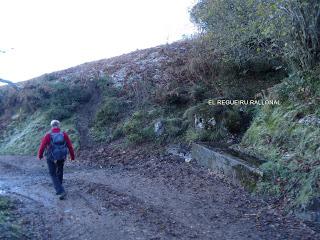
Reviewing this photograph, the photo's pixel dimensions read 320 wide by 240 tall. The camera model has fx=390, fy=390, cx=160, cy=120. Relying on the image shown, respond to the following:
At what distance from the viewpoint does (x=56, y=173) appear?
31.4 ft

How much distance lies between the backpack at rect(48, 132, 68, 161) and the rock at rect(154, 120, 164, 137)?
4775 millimetres

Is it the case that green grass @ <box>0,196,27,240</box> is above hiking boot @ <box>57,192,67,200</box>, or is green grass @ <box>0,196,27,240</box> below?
above

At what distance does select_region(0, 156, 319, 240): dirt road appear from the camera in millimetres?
6562

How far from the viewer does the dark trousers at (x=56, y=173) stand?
30.6ft

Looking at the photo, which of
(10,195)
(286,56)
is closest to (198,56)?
(286,56)

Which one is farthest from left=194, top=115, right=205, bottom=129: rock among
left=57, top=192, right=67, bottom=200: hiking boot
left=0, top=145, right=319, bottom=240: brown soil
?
left=57, top=192, right=67, bottom=200: hiking boot

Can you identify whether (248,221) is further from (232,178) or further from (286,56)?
(286,56)

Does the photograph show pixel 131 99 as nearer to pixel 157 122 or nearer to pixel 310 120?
pixel 157 122

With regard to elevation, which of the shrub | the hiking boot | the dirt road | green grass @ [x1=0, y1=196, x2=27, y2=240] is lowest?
the dirt road

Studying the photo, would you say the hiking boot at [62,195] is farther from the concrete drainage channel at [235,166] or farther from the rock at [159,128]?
the rock at [159,128]

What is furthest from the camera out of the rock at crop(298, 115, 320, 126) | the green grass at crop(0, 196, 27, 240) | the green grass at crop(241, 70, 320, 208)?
the rock at crop(298, 115, 320, 126)

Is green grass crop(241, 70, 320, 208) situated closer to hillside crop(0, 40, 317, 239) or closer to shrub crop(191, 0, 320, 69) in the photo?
hillside crop(0, 40, 317, 239)

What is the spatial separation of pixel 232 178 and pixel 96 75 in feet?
42.1

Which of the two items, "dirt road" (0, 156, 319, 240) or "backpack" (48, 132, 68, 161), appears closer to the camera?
"dirt road" (0, 156, 319, 240)
